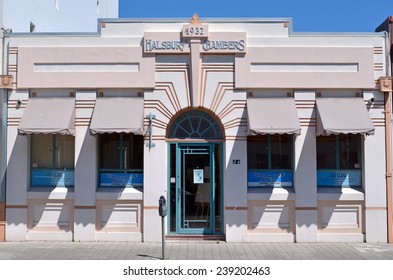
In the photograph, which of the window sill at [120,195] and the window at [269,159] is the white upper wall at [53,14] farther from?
the window at [269,159]

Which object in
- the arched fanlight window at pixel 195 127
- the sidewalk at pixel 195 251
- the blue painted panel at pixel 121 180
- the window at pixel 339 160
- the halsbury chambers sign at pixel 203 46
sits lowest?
the sidewalk at pixel 195 251

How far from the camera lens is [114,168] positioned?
12.1m

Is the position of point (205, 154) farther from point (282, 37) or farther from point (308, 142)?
point (282, 37)

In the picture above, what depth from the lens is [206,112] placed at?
12.1 meters

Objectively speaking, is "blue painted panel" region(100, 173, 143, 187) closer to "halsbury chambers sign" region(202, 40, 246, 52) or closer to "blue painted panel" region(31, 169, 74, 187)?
"blue painted panel" region(31, 169, 74, 187)

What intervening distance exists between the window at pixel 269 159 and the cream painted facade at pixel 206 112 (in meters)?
0.28

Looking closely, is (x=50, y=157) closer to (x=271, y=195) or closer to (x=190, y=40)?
(x=190, y=40)

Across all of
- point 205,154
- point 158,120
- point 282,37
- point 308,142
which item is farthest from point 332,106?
point 158,120

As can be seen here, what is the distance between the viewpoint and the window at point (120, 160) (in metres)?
12.0

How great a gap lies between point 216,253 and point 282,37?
5.82 metres

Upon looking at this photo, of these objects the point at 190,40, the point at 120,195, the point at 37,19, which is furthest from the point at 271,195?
the point at 37,19

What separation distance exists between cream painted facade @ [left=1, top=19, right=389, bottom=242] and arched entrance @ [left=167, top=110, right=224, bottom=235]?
0.06 m

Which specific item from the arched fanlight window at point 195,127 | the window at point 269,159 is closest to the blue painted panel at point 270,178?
the window at point 269,159

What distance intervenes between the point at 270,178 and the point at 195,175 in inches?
77.8
